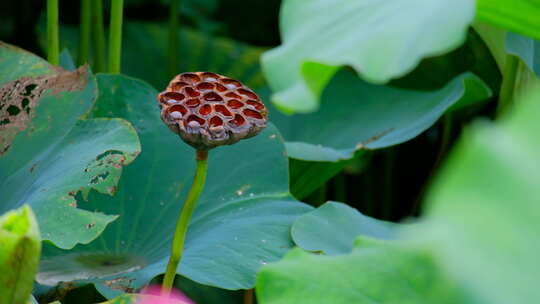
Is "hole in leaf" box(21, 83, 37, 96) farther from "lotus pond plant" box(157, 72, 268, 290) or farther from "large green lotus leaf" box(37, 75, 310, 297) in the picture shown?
"lotus pond plant" box(157, 72, 268, 290)

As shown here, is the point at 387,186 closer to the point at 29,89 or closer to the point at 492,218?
the point at 29,89

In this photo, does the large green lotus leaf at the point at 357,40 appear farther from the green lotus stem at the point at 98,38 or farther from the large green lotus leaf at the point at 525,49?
the green lotus stem at the point at 98,38

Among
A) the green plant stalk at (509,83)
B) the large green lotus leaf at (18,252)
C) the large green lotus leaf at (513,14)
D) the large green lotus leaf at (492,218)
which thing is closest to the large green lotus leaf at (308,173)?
the green plant stalk at (509,83)

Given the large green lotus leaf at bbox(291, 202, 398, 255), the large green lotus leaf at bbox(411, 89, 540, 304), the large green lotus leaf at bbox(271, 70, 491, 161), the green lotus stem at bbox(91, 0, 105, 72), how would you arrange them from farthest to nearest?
1. the green lotus stem at bbox(91, 0, 105, 72)
2. the large green lotus leaf at bbox(271, 70, 491, 161)
3. the large green lotus leaf at bbox(291, 202, 398, 255)
4. the large green lotus leaf at bbox(411, 89, 540, 304)

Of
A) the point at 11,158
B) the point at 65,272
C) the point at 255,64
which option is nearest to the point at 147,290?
the point at 65,272

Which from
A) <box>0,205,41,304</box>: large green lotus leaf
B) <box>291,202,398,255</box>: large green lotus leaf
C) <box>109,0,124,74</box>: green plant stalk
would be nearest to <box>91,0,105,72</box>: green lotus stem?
<box>109,0,124,74</box>: green plant stalk

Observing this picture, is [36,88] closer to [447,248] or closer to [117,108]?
[117,108]
